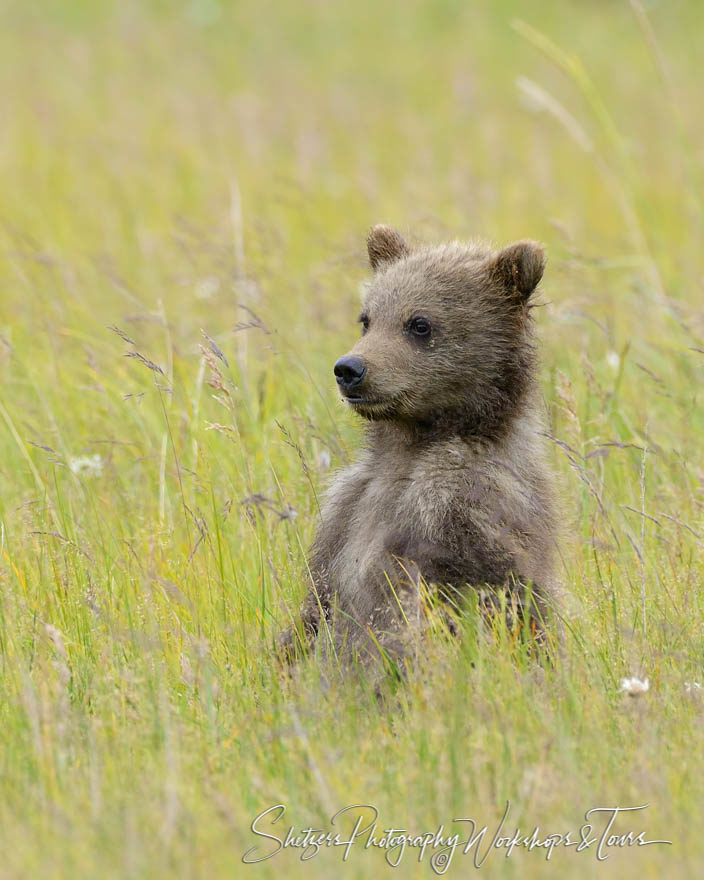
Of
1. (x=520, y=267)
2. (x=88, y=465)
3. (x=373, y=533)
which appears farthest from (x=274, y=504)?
(x=520, y=267)

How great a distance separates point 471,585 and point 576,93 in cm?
1220

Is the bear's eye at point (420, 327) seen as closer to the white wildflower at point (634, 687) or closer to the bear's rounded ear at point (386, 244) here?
the bear's rounded ear at point (386, 244)

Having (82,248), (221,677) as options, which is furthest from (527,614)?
(82,248)

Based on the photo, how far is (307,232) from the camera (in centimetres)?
931

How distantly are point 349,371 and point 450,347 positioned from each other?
1.23 feet

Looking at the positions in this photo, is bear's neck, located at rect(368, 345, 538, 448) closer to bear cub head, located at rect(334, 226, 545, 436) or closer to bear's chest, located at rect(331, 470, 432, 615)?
bear cub head, located at rect(334, 226, 545, 436)

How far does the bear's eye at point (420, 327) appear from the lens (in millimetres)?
4328

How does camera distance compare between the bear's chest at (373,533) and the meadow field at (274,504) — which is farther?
the bear's chest at (373,533)

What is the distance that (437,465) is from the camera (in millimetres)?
4031

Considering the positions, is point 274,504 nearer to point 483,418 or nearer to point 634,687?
point 483,418

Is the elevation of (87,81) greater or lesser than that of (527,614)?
greater

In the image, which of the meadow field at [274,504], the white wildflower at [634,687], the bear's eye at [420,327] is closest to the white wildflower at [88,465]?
the meadow field at [274,504]

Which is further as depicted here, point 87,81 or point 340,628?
point 87,81

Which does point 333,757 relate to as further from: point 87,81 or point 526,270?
point 87,81
